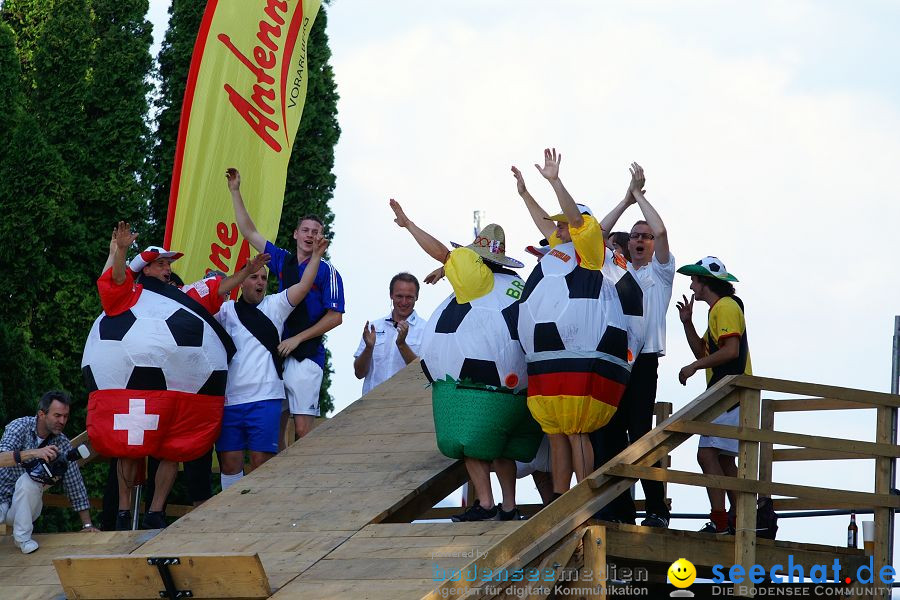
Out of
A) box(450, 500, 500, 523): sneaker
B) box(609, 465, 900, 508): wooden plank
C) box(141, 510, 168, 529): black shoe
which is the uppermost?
box(609, 465, 900, 508): wooden plank

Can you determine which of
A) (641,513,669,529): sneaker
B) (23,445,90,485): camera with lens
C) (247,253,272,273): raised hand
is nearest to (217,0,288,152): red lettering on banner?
(247,253,272,273): raised hand

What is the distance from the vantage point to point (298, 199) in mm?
16859

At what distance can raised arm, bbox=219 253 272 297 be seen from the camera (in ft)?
31.0

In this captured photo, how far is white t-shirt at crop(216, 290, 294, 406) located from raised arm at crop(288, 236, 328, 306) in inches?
15.0

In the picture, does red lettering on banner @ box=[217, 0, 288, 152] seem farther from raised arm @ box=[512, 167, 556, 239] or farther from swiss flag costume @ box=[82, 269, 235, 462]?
raised arm @ box=[512, 167, 556, 239]

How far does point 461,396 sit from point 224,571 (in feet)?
5.66

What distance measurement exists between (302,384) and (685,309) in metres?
2.63

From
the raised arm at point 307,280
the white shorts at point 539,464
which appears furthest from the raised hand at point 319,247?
the white shorts at point 539,464

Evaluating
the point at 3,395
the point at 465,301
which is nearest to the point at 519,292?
the point at 465,301

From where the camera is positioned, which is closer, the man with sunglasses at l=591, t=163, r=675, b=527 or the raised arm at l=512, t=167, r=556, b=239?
the man with sunglasses at l=591, t=163, r=675, b=527

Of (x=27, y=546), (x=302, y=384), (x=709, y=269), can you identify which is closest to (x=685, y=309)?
(x=709, y=269)

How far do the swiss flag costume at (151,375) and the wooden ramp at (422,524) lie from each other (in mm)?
519

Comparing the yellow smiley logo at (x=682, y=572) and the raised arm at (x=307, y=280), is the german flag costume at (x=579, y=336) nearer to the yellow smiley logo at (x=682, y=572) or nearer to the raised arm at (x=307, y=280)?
the yellow smiley logo at (x=682, y=572)

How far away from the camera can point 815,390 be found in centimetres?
820
